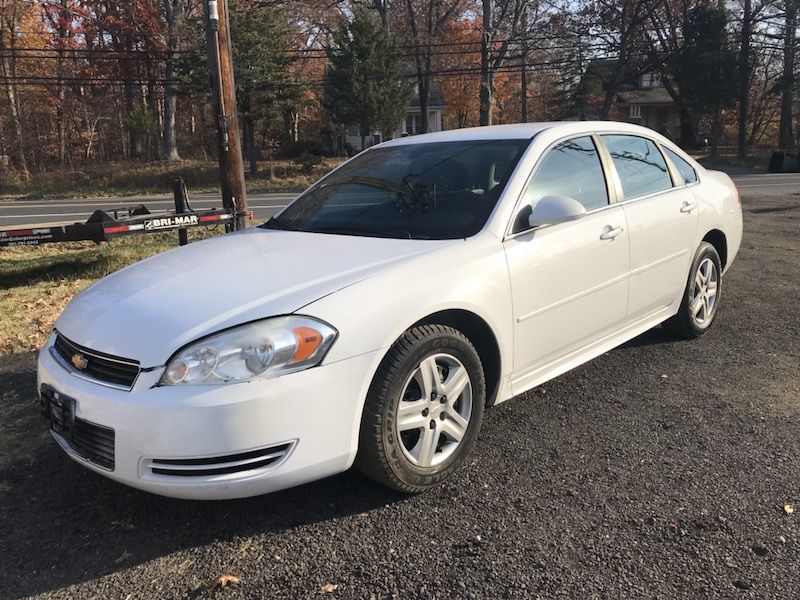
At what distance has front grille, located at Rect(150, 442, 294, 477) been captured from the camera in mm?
2424

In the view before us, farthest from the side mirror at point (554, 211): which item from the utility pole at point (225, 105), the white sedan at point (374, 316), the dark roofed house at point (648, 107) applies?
the dark roofed house at point (648, 107)

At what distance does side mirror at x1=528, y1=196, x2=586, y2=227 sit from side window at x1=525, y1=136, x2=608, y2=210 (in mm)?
168

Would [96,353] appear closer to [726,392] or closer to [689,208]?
[726,392]

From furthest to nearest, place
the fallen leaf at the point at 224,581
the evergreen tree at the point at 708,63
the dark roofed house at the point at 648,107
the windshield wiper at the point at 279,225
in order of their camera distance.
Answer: the dark roofed house at the point at 648,107
the evergreen tree at the point at 708,63
the windshield wiper at the point at 279,225
the fallen leaf at the point at 224,581

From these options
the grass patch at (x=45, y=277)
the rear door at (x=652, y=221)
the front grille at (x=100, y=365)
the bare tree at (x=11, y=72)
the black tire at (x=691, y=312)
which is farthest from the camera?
the bare tree at (x=11, y=72)

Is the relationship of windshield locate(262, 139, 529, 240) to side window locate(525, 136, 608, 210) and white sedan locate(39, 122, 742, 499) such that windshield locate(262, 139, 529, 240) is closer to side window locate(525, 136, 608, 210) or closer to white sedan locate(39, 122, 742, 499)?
white sedan locate(39, 122, 742, 499)

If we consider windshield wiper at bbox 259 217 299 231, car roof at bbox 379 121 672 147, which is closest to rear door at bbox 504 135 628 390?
car roof at bbox 379 121 672 147

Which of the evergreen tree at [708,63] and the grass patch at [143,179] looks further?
the evergreen tree at [708,63]

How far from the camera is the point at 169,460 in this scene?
2.42 m

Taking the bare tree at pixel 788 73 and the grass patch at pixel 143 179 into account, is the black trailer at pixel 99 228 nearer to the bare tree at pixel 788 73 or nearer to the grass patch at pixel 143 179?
the grass patch at pixel 143 179

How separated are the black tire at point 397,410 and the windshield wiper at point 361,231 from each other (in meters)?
0.65

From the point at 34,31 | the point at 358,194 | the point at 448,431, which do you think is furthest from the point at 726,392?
the point at 34,31

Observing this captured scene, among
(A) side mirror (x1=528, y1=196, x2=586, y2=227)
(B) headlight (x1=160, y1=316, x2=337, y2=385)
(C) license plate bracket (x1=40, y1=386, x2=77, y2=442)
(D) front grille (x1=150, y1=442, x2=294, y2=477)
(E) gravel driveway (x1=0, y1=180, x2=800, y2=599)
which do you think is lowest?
(E) gravel driveway (x1=0, y1=180, x2=800, y2=599)

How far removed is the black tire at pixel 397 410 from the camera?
2.65 metres
